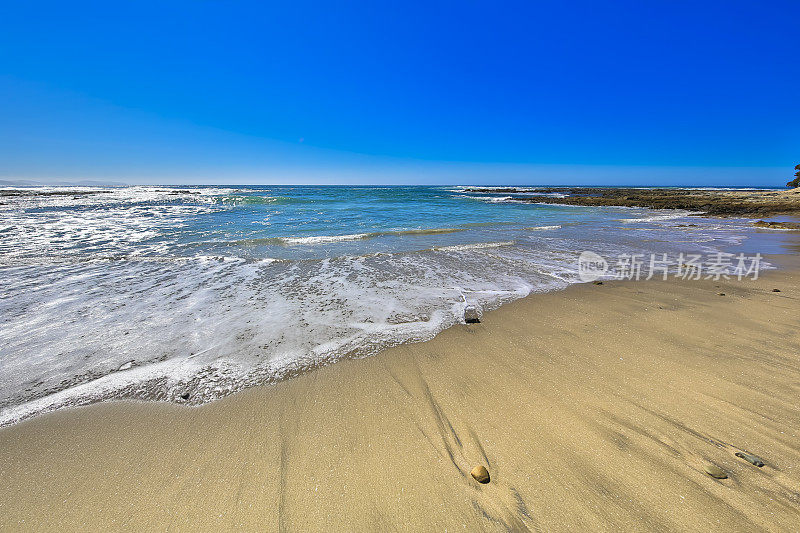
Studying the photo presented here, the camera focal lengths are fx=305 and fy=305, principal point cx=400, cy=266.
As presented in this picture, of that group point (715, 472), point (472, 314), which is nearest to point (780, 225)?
point (472, 314)

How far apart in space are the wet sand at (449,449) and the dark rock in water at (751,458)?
45 mm

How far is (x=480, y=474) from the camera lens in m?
2.20

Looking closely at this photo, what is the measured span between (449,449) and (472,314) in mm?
3000

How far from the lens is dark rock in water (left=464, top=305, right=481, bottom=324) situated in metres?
5.00

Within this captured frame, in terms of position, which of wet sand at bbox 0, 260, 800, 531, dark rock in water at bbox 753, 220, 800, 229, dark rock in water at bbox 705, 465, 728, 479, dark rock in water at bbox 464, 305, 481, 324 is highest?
dark rock in water at bbox 753, 220, 800, 229

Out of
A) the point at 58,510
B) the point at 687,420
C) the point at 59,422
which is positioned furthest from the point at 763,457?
the point at 59,422

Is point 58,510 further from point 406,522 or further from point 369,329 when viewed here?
point 369,329

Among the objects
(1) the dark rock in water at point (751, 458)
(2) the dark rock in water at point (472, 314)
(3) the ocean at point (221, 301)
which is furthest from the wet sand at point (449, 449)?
(2) the dark rock in water at point (472, 314)

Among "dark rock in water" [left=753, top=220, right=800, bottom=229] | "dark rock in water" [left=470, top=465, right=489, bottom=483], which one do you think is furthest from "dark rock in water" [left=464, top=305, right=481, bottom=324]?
"dark rock in water" [left=753, top=220, right=800, bottom=229]

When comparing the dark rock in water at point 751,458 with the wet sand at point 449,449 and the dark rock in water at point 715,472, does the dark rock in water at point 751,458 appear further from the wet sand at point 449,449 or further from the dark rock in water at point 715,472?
the dark rock in water at point 715,472

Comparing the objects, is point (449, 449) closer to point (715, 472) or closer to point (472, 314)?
point (715, 472)

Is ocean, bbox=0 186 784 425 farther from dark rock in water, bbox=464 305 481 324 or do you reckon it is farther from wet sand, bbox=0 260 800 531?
wet sand, bbox=0 260 800 531

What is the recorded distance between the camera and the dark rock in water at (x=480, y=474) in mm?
2180

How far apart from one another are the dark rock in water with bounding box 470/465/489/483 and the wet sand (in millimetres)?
51
